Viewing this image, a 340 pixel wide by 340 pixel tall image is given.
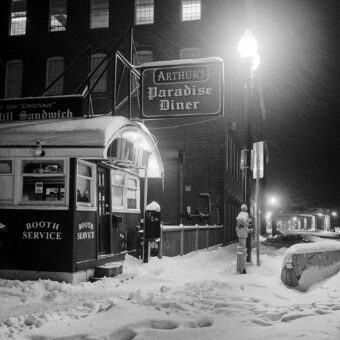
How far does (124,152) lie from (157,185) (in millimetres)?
12972

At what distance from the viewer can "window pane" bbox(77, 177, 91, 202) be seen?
1172 cm

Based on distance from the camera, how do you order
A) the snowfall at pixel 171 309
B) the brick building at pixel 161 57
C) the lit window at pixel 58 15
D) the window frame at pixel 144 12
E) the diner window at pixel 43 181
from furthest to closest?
the lit window at pixel 58 15 → the window frame at pixel 144 12 → the brick building at pixel 161 57 → the diner window at pixel 43 181 → the snowfall at pixel 171 309

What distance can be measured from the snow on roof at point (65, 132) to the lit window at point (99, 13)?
738 inches

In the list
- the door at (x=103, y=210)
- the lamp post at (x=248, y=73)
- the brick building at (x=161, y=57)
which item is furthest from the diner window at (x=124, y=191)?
the brick building at (x=161, y=57)

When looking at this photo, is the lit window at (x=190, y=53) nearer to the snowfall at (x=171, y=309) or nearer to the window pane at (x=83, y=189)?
the window pane at (x=83, y=189)

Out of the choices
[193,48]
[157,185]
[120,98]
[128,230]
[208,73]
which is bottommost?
[128,230]

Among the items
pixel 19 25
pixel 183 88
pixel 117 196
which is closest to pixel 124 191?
pixel 117 196

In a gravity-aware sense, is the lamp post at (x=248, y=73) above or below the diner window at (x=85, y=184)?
above

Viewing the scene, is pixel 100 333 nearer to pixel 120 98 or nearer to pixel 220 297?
pixel 220 297

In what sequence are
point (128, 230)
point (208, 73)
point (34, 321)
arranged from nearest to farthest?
1. point (34, 321)
2. point (208, 73)
3. point (128, 230)

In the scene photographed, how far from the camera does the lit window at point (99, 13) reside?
28950 millimetres

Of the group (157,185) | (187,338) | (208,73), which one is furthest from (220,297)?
(157,185)

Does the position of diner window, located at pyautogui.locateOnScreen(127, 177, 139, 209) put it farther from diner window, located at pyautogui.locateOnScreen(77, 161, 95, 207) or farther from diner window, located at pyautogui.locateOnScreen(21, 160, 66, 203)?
diner window, located at pyautogui.locateOnScreen(21, 160, 66, 203)

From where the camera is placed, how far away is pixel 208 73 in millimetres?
12422
